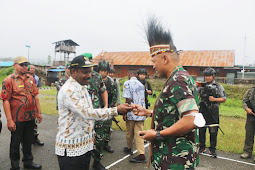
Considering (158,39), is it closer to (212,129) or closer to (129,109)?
(129,109)

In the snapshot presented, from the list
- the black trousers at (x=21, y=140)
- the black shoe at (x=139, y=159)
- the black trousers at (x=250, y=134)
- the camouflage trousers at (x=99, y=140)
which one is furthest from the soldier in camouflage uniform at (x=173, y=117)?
the black trousers at (x=250, y=134)

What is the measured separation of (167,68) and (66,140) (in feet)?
4.82

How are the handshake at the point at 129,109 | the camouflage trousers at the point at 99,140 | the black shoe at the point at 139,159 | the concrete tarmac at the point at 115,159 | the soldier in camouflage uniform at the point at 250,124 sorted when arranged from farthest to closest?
1. the soldier in camouflage uniform at the point at 250,124
2. the black shoe at the point at 139,159
3. the concrete tarmac at the point at 115,159
4. the camouflage trousers at the point at 99,140
5. the handshake at the point at 129,109

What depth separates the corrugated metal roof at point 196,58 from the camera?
82.1ft

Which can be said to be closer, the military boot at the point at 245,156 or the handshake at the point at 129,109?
the handshake at the point at 129,109

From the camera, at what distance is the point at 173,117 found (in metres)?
1.84

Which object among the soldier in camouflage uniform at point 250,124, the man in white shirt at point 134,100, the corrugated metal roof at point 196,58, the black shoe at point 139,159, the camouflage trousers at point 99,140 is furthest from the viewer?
the corrugated metal roof at point 196,58

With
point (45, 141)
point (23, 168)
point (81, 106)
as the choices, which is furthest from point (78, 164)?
point (45, 141)

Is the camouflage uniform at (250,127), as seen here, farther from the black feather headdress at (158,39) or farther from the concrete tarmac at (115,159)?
the black feather headdress at (158,39)

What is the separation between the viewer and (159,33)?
2.12m

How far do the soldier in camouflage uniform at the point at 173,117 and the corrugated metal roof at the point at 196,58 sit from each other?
82.3ft

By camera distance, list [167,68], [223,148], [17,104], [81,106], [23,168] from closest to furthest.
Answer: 1. [167,68]
2. [81,106]
3. [17,104]
4. [23,168]
5. [223,148]

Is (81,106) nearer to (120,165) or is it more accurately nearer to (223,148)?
(120,165)

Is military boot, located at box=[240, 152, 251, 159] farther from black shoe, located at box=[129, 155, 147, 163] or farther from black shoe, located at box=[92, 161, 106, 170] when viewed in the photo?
black shoe, located at box=[92, 161, 106, 170]
